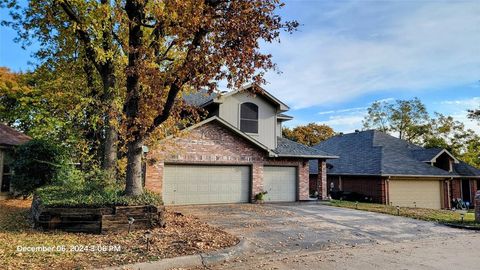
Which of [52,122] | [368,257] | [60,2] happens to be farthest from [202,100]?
[368,257]

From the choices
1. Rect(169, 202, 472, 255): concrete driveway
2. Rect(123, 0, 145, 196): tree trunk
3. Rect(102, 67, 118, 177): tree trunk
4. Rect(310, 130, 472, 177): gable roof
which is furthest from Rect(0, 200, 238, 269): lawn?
Rect(310, 130, 472, 177): gable roof

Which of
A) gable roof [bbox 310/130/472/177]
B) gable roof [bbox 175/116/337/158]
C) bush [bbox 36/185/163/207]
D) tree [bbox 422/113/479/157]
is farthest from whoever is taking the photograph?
tree [bbox 422/113/479/157]

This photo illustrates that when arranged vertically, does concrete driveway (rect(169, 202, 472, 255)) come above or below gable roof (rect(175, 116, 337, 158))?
below

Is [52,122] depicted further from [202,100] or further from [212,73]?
[212,73]

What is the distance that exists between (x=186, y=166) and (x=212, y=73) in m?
8.63

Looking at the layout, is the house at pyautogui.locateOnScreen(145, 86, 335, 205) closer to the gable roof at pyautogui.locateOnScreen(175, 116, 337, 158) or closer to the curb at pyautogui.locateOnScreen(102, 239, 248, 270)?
the gable roof at pyautogui.locateOnScreen(175, 116, 337, 158)

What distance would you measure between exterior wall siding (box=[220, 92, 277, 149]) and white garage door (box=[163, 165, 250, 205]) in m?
2.54

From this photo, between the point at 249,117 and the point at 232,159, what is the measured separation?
324 centimetres

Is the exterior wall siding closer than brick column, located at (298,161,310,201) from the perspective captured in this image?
Yes

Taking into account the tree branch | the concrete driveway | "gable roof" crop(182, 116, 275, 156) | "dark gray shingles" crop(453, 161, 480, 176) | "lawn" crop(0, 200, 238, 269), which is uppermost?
the tree branch

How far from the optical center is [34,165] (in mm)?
14805

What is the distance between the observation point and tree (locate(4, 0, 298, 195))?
8477 mm

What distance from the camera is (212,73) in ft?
28.7

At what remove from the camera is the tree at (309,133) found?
48.5 meters
